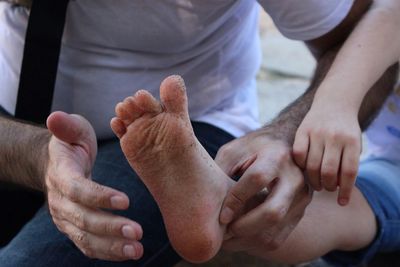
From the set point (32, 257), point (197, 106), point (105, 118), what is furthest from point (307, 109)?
point (32, 257)

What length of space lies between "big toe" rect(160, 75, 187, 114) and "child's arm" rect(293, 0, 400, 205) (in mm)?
232

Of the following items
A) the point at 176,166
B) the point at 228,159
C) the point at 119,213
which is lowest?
the point at 119,213

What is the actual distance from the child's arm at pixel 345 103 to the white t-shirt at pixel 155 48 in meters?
0.07

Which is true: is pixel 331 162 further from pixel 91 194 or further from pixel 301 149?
pixel 91 194

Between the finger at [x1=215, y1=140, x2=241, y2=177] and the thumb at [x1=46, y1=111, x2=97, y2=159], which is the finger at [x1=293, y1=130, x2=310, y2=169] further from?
the thumb at [x1=46, y1=111, x2=97, y2=159]

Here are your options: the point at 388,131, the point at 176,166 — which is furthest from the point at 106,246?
the point at 388,131

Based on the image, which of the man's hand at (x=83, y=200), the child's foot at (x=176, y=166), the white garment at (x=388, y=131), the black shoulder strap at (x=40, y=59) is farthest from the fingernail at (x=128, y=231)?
the white garment at (x=388, y=131)

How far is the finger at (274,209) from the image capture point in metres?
0.99

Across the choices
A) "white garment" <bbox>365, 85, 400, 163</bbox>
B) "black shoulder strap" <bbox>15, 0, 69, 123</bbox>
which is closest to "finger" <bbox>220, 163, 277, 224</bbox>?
"black shoulder strap" <bbox>15, 0, 69, 123</bbox>

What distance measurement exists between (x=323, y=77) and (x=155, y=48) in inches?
11.2

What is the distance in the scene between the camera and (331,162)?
41.0 inches

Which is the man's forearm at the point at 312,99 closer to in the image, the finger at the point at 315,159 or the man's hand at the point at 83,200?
the finger at the point at 315,159

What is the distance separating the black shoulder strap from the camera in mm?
1207

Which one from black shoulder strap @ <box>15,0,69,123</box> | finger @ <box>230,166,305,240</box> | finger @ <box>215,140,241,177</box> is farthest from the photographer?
black shoulder strap @ <box>15,0,69,123</box>
